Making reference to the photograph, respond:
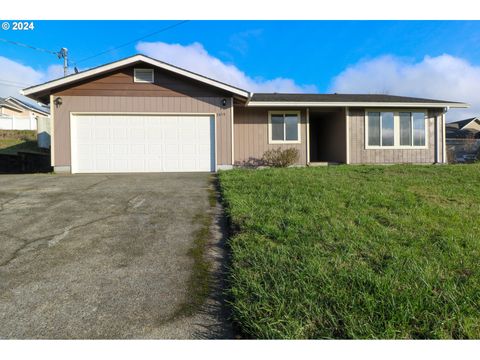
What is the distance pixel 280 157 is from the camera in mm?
11016

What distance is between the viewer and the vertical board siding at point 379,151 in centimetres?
1169

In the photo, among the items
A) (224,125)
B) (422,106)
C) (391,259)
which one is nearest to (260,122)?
(224,125)

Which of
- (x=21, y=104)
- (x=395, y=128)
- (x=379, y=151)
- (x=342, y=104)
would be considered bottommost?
(x=379, y=151)

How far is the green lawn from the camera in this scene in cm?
179

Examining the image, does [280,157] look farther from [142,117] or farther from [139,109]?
[139,109]

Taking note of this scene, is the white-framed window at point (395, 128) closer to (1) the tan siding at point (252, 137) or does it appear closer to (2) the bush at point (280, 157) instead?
(1) the tan siding at point (252, 137)

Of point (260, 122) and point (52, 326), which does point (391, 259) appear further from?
point (260, 122)

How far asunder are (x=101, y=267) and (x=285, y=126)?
993 cm

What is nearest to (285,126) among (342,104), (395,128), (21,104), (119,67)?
(342,104)

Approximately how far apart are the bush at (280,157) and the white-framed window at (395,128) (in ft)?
10.8

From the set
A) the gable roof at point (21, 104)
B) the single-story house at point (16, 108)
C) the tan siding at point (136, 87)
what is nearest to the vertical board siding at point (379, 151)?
the tan siding at point (136, 87)

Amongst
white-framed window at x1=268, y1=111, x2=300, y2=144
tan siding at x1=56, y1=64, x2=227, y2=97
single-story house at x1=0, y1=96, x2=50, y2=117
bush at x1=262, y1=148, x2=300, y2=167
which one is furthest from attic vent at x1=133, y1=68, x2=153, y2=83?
single-story house at x1=0, y1=96, x2=50, y2=117

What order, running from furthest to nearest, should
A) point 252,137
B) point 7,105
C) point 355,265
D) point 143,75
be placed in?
point 7,105, point 252,137, point 143,75, point 355,265
